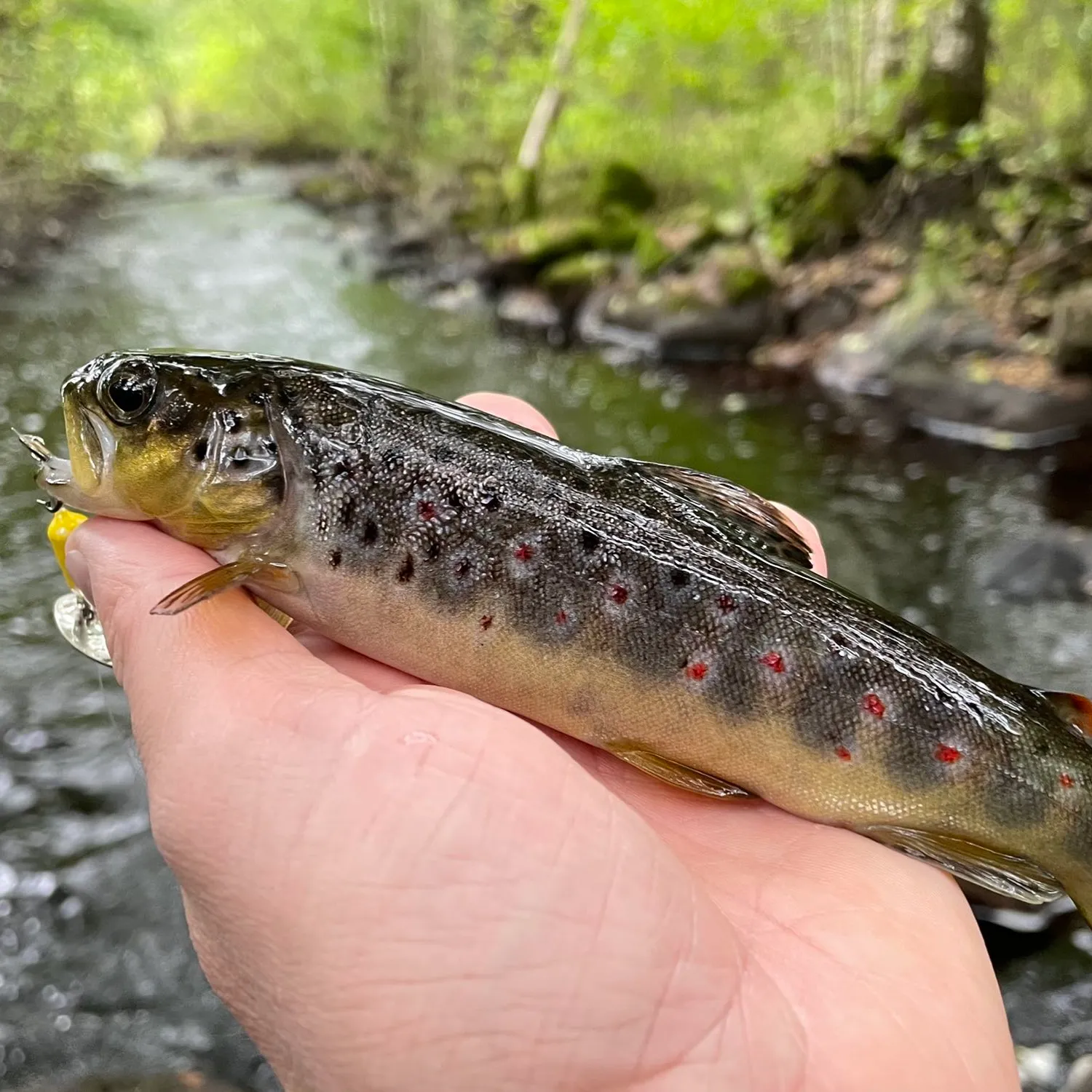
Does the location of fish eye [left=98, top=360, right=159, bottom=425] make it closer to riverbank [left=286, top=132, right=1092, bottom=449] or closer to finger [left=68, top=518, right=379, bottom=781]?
finger [left=68, top=518, right=379, bottom=781]

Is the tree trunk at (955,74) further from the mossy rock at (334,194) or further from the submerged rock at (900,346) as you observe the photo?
the mossy rock at (334,194)

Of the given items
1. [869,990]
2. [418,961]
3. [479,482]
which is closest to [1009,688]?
[869,990]

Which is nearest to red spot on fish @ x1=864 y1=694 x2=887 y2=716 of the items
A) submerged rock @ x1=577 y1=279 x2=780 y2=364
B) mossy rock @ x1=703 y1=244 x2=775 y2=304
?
submerged rock @ x1=577 y1=279 x2=780 y2=364

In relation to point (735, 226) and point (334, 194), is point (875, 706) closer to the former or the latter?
point (735, 226)

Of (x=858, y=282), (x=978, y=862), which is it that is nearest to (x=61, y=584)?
(x=978, y=862)

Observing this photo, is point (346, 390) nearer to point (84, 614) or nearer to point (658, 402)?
point (84, 614)

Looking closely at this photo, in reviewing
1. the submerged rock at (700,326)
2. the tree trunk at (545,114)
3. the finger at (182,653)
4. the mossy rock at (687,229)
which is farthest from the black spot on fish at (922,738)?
the tree trunk at (545,114)
